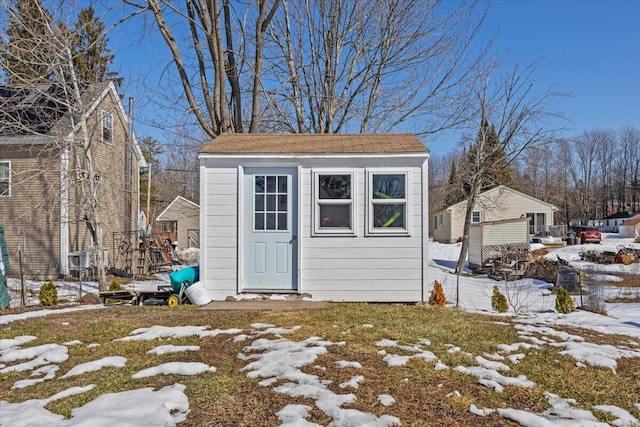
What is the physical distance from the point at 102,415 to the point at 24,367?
1885mm

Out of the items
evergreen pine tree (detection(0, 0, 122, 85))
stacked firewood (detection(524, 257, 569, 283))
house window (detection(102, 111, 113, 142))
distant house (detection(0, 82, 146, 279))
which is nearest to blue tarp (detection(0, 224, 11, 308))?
evergreen pine tree (detection(0, 0, 122, 85))

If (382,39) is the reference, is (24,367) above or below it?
below

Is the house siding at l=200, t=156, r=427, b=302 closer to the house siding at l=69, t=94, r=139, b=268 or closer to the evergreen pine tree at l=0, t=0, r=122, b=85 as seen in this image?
the evergreen pine tree at l=0, t=0, r=122, b=85

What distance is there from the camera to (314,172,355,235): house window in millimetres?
7844

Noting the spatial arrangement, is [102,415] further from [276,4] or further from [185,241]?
[185,241]

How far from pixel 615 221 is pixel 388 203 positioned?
53689 mm

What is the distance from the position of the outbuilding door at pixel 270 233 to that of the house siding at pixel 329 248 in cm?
14

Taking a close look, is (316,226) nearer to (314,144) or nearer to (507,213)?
(314,144)

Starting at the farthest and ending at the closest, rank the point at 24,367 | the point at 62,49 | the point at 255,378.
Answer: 1. the point at 62,49
2. the point at 24,367
3. the point at 255,378

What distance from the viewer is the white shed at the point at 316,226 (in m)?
7.80

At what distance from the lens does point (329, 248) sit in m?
7.84

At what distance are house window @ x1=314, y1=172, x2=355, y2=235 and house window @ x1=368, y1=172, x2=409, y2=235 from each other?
382 millimetres

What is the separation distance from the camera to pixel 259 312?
675 centimetres

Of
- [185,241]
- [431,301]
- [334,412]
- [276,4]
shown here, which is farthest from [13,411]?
[185,241]
